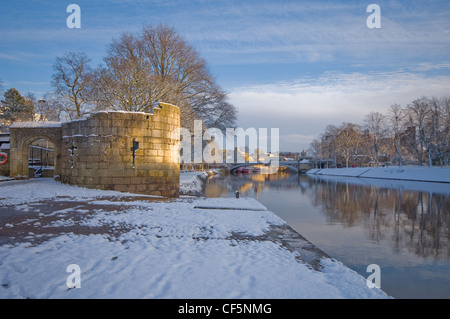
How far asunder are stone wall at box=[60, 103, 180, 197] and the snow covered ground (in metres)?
4.72

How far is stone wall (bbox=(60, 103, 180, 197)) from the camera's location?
1252 cm

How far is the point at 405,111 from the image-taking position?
42625 millimetres

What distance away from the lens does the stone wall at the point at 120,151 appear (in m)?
12.5

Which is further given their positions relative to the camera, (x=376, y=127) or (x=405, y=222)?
(x=376, y=127)

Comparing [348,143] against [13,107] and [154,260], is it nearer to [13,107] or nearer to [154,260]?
[154,260]

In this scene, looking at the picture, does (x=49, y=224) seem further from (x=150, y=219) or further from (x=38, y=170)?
(x=38, y=170)

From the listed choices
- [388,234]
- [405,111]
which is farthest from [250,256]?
[405,111]

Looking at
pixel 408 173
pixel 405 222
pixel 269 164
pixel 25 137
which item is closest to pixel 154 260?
pixel 405 222

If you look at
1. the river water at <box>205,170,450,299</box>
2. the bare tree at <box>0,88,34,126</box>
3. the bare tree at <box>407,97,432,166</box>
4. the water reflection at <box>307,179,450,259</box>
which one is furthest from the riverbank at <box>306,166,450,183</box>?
the bare tree at <box>0,88,34,126</box>

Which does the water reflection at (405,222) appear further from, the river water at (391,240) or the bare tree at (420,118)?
the bare tree at (420,118)

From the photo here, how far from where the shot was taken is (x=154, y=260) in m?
→ 4.33

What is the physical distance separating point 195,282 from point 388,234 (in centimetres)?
839

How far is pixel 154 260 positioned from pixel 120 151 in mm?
9164

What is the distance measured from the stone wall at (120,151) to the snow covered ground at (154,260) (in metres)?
4.72
